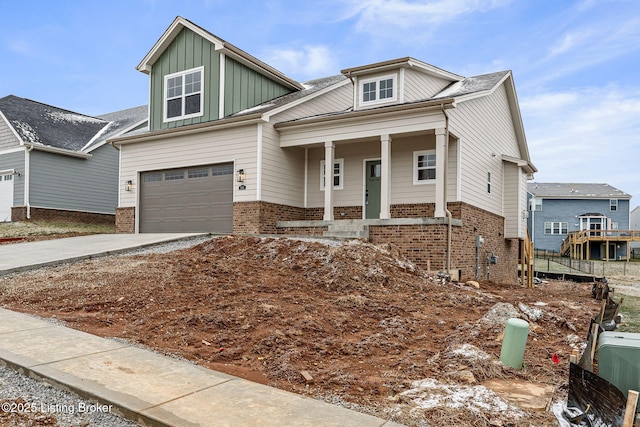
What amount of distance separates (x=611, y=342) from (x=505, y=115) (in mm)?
15801

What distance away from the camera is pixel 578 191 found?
3872 centimetres

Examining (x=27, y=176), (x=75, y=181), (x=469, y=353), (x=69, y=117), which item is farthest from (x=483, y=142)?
(x=69, y=117)

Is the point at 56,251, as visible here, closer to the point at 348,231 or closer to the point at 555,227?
the point at 348,231

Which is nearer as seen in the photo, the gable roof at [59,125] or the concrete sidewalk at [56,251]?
the concrete sidewalk at [56,251]

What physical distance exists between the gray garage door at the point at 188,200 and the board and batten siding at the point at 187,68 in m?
1.89

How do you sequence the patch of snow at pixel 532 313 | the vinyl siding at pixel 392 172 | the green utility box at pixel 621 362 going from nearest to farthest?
the green utility box at pixel 621 362 < the patch of snow at pixel 532 313 < the vinyl siding at pixel 392 172

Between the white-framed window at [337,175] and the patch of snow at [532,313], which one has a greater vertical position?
the white-framed window at [337,175]

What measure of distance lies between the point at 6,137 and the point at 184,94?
35.8 ft

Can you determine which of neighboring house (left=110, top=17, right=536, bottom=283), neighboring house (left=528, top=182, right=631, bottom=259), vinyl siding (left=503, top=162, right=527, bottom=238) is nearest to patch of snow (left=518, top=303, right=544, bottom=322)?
neighboring house (left=110, top=17, right=536, bottom=283)

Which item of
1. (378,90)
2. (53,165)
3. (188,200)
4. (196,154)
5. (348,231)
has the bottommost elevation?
(348,231)

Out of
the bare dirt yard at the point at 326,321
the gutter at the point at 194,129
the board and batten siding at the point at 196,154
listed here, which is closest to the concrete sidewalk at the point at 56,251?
the bare dirt yard at the point at 326,321

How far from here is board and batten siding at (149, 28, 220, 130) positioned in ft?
51.5

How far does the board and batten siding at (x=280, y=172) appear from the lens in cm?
1405

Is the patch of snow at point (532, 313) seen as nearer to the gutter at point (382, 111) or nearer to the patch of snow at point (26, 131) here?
the gutter at point (382, 111)
